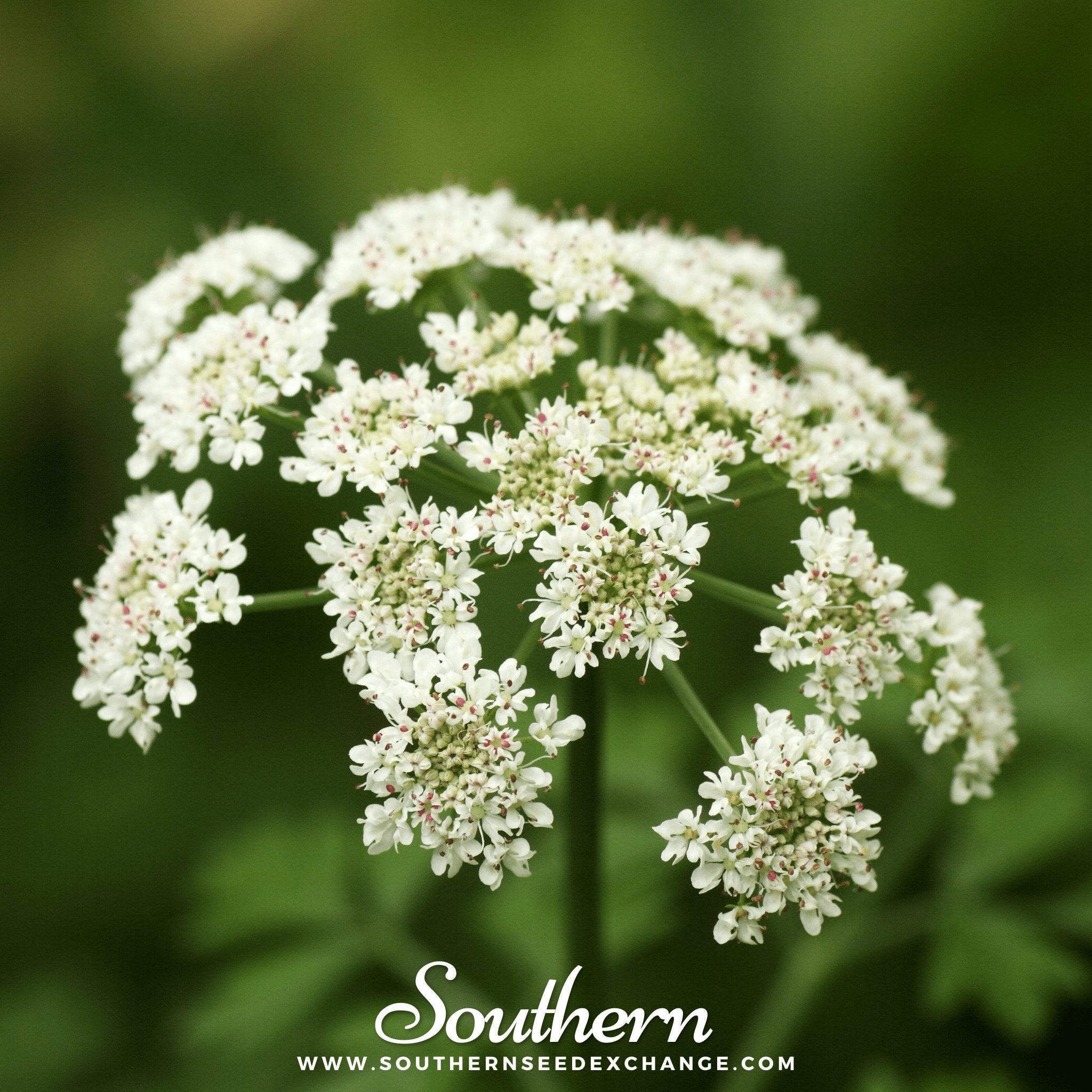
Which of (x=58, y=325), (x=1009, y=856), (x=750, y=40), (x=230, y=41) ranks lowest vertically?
(x=1009, y=856)

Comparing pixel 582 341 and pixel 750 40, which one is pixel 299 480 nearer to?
pixel 582 341

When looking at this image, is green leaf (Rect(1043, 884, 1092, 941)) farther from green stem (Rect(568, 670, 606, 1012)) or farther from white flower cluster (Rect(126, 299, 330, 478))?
white flower cluster (Rect(126, 299, 330, 478))

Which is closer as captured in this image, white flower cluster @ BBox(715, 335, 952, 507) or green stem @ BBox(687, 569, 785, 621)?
green stem @ BBox(687, 569, 785, 621)

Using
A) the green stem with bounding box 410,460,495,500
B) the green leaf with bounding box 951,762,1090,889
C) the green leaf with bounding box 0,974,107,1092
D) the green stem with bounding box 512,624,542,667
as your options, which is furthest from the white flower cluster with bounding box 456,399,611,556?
the green leaf with bounding box 0,974,107,1092

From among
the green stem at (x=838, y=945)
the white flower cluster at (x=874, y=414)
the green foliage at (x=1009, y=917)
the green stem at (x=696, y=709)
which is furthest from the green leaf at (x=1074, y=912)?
the green stem at (x=696, y=709)

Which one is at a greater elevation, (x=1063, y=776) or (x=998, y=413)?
(x=998, y=413)

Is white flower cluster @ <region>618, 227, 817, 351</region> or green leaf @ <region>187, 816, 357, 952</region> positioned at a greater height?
white flower cluster @ <region>618, 227, 817, 351</region>

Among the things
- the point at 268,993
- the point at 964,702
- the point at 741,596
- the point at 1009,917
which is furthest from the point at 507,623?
the point at 964,702

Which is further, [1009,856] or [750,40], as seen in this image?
[750,40]

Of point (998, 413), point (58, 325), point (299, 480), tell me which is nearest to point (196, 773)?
point (58, 325)
